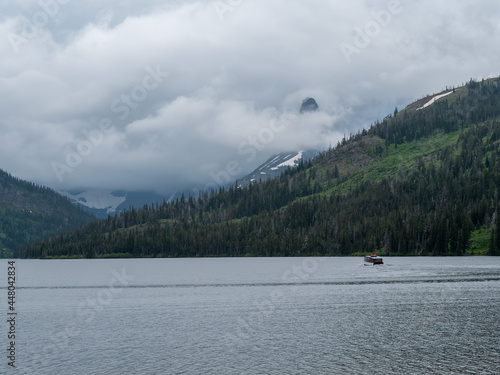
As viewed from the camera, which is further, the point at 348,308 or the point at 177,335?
Answer: the point at 348,308

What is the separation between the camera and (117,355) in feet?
198

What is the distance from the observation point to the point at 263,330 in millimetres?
74688

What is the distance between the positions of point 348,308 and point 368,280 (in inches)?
2235

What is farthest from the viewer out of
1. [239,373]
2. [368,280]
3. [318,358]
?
[368,280]

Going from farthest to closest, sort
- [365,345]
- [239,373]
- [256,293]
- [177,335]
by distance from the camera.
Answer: [256,293]
[177,335]
[365,345]
[239,373]

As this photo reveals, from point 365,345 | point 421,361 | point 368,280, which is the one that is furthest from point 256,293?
point 421,361

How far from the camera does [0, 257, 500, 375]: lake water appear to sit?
55125mm

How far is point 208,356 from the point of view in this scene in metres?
59.2

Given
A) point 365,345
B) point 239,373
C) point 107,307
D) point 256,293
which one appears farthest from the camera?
point 256,293

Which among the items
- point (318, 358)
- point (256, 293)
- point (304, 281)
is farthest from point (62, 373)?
point (304, 281)

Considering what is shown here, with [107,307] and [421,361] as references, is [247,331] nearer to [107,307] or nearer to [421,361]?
[421,361]

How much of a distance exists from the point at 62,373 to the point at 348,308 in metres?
55.1

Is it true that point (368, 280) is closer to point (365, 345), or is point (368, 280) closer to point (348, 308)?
point (348, 308)

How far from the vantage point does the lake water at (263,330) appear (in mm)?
55125
